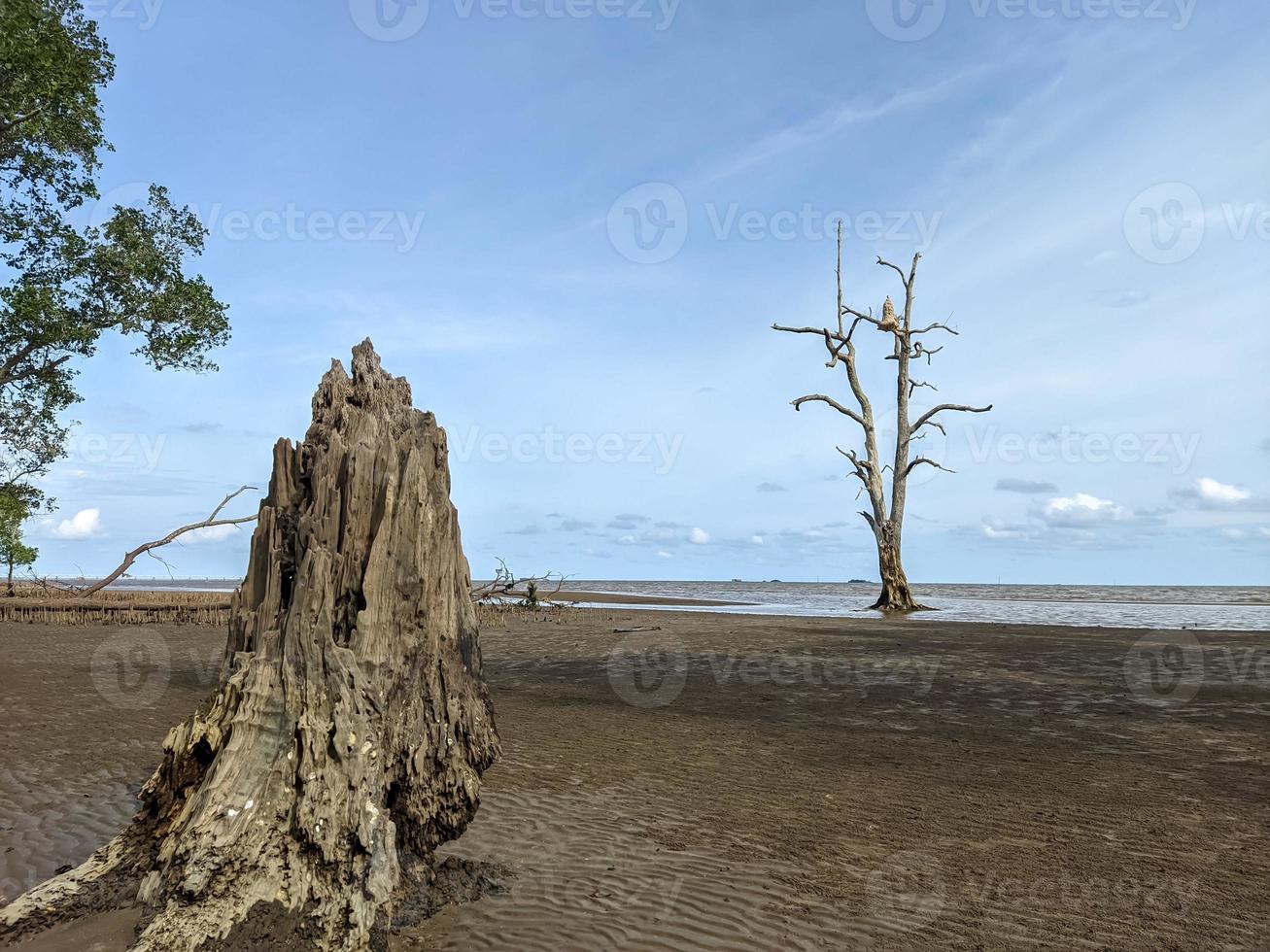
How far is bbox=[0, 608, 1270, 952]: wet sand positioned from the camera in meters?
4.38

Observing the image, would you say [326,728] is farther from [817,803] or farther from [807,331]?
[807,331]

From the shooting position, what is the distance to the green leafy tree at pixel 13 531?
19434mm

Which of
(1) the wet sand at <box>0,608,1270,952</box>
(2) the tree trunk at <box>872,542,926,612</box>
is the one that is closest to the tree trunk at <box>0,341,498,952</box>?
(1) the wet sand at <box>0,608,1270,952</box>

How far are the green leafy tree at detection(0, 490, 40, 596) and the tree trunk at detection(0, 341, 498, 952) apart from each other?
1879 cm

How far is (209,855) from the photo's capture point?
3850 mm

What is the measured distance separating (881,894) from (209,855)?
367cm

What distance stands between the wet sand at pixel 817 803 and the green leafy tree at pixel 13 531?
7.11 meters

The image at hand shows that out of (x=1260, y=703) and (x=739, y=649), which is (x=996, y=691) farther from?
(x=739, y=649)

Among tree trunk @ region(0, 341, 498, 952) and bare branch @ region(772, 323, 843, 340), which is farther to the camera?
bare branch @ region(772, 323, 843, 340)

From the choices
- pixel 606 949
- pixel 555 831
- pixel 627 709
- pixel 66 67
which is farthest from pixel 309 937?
pixel 66 67

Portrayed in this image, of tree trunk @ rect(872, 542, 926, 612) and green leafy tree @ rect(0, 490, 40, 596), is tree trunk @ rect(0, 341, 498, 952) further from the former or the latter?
tree trunk @ rect(872, 542, 926, 612)

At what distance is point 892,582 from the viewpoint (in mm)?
31516

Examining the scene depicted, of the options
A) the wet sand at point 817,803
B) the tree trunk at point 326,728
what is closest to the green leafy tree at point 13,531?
the wet sand at point 817,803

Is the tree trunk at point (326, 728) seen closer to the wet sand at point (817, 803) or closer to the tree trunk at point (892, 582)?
the wet sand at point (817, 803)
